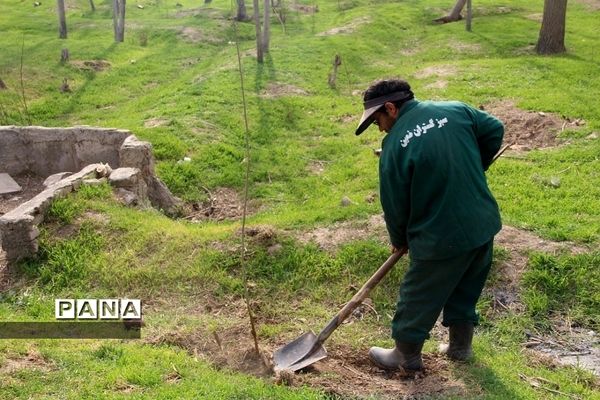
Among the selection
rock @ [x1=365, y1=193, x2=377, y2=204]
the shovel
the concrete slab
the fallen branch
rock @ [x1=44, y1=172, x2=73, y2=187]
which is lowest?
the concrete slab

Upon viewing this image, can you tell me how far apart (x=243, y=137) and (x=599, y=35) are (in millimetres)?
13686

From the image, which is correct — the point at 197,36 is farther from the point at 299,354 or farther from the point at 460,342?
the point at 460,342

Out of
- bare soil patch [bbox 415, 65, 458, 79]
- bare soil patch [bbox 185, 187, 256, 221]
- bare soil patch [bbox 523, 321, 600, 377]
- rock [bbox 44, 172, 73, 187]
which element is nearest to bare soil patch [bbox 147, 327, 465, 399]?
bare soil patch [bbox 523, 321, 600, 377]

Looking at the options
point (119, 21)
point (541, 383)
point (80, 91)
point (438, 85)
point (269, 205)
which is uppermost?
point (119, 21)

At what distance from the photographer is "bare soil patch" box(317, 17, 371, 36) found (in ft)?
71.8

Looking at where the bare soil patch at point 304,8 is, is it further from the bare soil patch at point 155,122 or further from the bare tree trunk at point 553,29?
the bare soil patch at point 155,122

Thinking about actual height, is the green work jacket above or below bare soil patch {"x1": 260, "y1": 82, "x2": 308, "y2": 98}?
above

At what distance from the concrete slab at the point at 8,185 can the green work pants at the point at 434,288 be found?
20.4ft

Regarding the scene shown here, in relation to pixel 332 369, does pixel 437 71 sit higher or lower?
higher

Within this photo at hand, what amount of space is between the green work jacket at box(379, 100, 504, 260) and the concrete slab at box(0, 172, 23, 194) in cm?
621

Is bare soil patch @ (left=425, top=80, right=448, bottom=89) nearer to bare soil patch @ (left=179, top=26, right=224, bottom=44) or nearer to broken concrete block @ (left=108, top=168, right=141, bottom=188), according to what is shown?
broken concrete block @ (left=108, top=168, right=141, bottom=188)

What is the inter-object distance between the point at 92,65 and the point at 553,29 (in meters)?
13.1

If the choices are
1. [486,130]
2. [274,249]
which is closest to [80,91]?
[274,249]

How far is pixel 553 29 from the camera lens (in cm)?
1662
